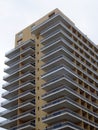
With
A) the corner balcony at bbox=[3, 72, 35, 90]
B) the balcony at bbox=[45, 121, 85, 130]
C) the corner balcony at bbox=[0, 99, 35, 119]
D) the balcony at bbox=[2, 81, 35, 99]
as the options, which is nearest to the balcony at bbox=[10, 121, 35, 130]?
the corner balcony at bbox=[0, 99, 35, 119]

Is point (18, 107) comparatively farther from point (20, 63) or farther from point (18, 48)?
point (18, 48)

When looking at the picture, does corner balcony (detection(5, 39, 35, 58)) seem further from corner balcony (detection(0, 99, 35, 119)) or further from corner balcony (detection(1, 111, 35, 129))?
corner balcony (detection(1, 111, 35, 129))

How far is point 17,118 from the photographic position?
8250cm

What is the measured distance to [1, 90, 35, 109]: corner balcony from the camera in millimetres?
82688

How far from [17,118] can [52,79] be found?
12947 millimetres

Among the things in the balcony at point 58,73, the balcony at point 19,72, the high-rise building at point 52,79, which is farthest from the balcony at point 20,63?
the balcony at point 58,73

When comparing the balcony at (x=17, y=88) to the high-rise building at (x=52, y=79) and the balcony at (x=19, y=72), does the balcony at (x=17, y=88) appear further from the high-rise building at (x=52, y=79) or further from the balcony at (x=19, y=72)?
the balcony at (x=19, y=72)

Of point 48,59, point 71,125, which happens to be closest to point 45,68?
point 48,59

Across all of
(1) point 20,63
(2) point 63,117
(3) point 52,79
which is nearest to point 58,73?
(3) point 52,79

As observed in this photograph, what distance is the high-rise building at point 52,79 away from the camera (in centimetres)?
7569

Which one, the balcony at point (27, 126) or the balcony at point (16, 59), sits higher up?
the balcony at point (16, 59)

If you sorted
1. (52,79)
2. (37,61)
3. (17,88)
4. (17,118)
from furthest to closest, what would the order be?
Answer: (17,88), (37,61), (17,118), (52,79)

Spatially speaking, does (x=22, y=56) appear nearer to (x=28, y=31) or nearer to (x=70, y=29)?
(x=28, y=31)

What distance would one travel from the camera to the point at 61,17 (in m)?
84.8
